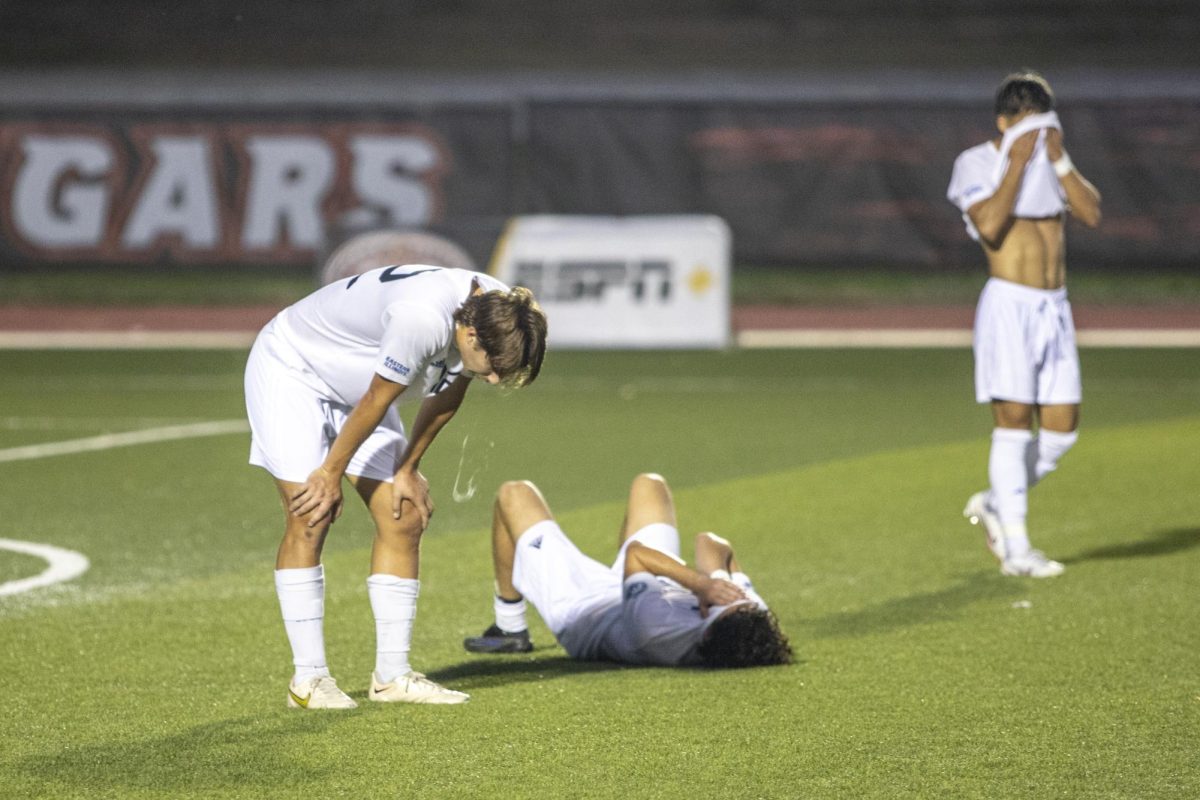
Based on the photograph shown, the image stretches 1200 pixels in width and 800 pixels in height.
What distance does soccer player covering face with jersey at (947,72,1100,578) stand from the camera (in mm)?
7742

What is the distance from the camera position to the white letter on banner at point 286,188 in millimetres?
21328

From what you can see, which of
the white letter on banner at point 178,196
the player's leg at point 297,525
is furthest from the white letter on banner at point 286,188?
the player's leg at point 297,525

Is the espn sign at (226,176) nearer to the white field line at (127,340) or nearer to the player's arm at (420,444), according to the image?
the white field line at (127,340)

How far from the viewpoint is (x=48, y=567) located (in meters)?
7.96

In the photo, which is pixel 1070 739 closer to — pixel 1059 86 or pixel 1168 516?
pixel 1168 516

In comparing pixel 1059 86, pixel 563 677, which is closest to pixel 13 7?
pixel 1059 86

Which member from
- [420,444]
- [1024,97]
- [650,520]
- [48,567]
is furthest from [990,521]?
[48,567]

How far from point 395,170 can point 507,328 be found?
54.6 ft

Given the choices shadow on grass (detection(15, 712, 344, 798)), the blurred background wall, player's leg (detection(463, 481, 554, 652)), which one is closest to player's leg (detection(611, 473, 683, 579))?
player's leg (detection(463, 481, 554, 652))

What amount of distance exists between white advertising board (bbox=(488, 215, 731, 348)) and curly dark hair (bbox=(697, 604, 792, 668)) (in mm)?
11955

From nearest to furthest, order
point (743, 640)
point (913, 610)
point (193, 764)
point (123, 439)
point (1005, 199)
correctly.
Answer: point (193, 764), point (743, 640), point (913, 610), point (1005, 199), point (123, 439)

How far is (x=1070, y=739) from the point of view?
519 cm

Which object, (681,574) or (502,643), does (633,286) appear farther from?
(681,574)

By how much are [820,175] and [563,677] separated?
15.6 m
